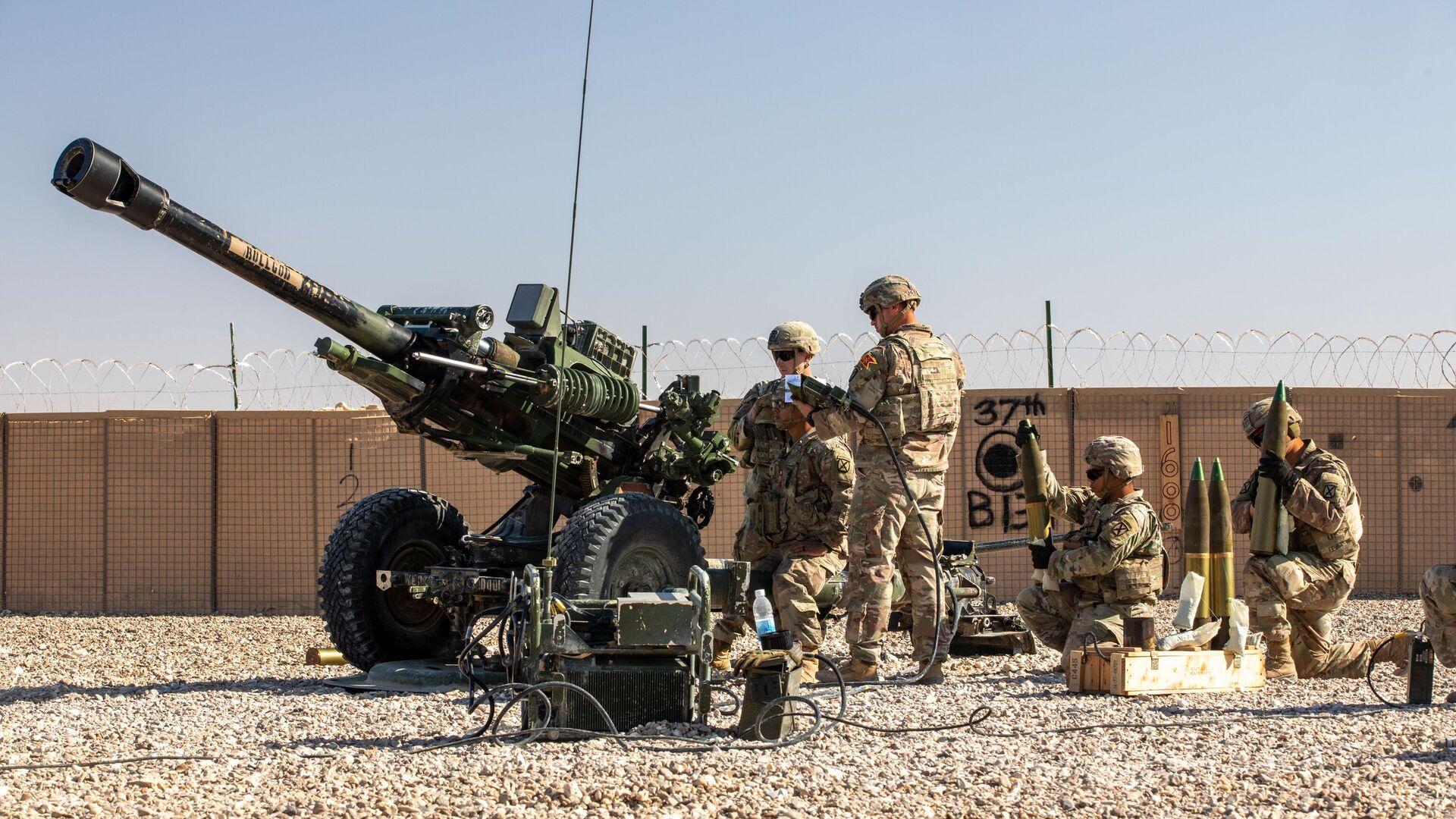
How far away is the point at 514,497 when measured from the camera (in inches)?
532

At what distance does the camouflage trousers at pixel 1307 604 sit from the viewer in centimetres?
817

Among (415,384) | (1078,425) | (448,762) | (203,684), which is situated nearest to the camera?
(448,762)

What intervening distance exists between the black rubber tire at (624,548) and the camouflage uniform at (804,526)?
0.53 metres

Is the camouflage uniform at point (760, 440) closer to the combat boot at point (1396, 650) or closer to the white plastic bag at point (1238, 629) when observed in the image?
the white plastic bag at point (1238, 629)

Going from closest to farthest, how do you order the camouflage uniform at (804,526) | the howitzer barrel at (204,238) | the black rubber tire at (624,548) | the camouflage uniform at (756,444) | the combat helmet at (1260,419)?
the howitzer barrel at (204,238) → the black rubber tire at (624,548) → the camouflage uniform at (804,526) → the camouflage uniform at (756,444) → the combat helmet at (1260,419)

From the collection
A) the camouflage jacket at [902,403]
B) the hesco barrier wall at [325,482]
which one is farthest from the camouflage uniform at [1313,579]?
the hesco barrier wall at [325,482]

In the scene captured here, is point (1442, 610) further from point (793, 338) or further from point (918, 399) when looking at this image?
point (793, 338)

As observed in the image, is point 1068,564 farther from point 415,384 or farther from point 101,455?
point 101,455

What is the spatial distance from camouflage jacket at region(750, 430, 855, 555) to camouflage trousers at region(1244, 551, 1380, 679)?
90.4 inches

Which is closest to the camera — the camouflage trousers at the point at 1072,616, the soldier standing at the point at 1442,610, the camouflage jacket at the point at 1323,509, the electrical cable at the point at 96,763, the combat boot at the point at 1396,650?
the electrical cable at the point at 96,763

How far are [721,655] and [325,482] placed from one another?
641 cm

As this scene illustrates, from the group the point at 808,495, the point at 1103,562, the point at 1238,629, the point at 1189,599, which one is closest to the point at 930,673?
the point at 1103,562

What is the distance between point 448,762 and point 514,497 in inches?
333

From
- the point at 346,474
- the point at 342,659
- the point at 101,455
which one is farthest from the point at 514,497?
the point at 342,659
